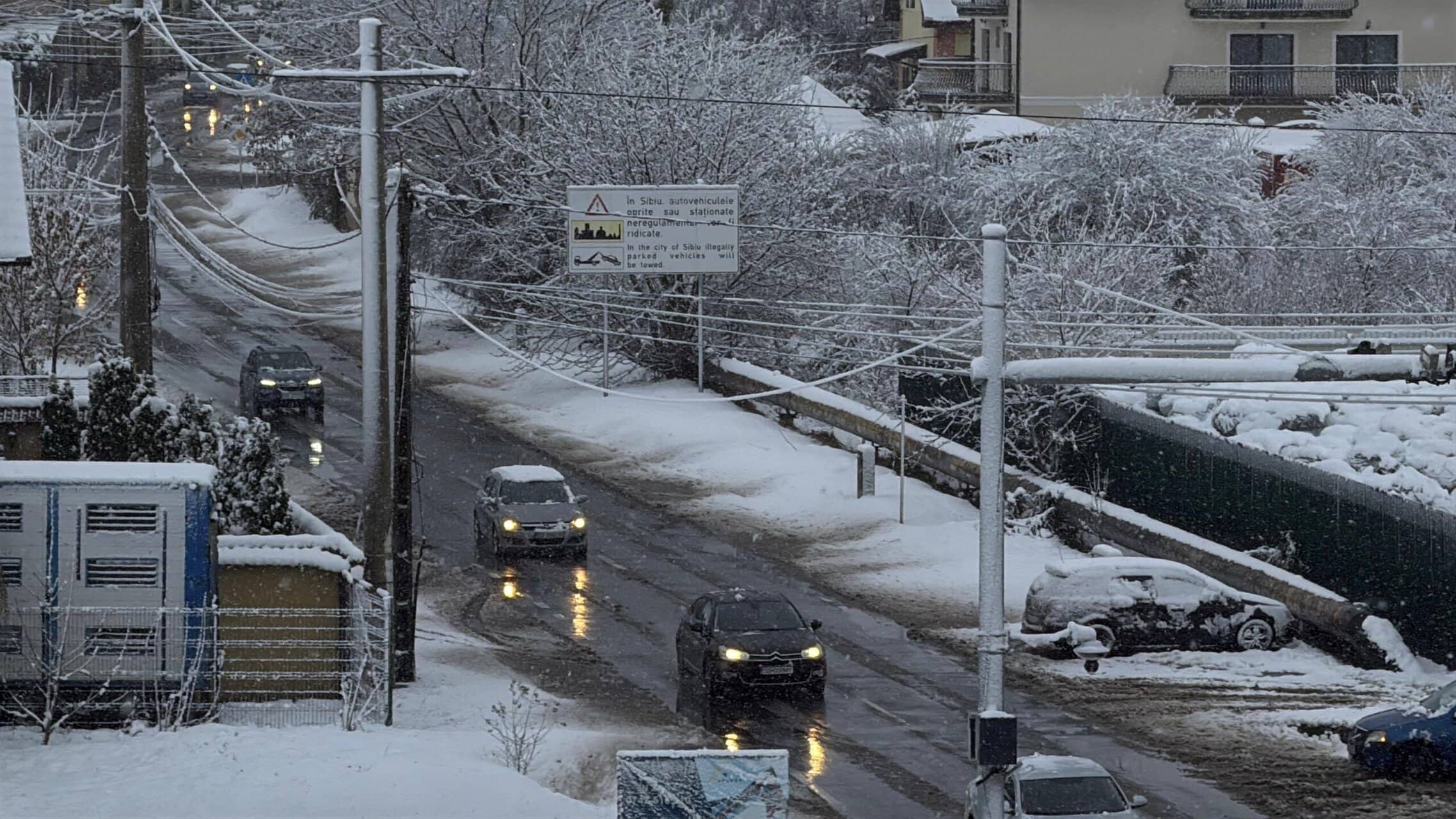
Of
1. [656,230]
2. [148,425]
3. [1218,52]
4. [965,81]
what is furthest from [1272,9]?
[148,425]

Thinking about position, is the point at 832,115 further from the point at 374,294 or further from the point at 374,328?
the point at 374,328

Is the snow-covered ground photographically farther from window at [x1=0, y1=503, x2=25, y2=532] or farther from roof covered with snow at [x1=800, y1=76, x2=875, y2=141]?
roof covered with snow at [x1=800, y1=76, x2=875, y2=141]

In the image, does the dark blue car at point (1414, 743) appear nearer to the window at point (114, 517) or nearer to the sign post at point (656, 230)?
the window at point (114, 517)

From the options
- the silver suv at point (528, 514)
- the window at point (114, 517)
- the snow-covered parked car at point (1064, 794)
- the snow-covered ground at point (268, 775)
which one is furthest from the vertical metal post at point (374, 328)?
the silver suv at point (528, 514)

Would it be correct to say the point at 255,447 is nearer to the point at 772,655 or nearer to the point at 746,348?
the point at 772,655

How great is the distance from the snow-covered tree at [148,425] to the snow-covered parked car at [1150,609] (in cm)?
1263

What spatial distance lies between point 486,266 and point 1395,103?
31629 millimetres

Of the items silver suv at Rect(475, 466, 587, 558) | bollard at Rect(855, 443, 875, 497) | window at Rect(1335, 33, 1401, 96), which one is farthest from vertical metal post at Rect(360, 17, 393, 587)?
window at Rect(1335, 33, 1401, 96)

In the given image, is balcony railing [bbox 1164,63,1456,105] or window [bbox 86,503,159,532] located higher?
balcony railing [bbox 1164,63,1456,105]

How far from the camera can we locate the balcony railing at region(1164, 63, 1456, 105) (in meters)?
65.1

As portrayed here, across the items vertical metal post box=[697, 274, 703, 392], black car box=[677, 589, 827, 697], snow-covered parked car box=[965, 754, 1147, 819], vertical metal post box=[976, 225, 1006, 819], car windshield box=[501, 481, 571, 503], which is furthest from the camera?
vertical metal post box=[697, 274, 703, 392]

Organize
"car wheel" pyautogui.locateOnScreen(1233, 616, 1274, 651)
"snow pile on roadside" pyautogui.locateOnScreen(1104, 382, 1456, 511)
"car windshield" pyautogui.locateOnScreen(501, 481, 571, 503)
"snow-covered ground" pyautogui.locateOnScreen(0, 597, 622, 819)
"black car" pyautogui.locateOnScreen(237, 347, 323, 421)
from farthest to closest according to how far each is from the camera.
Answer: "black car" pyautogui.locateOnScreen(237, 347, 323, 421) → "car windshield" pyautogui.locateOnScreen(501, 481, 571, 503) → "snow pile on roadside" pyautogui.locateOnScreen(1104, 382, 1456, 511) → "car wheel" pyautogui.locateOnScreen(1233, 616, 1274, 651) → "snow-covered ground" pyautogui.locateOnScreen(0, 597, 622, 819)

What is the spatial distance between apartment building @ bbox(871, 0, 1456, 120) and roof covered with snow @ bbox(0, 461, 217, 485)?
4727 cm

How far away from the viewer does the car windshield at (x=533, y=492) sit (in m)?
33.0
